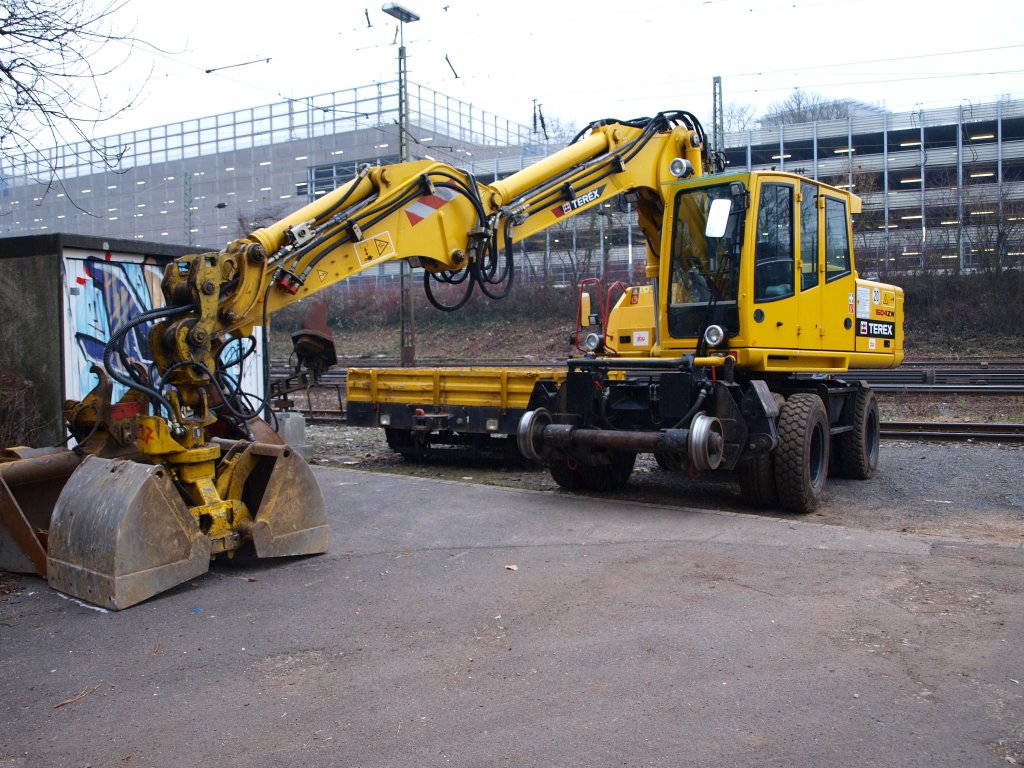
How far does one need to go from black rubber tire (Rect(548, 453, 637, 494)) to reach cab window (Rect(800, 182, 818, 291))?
276cm

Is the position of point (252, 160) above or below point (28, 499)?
above

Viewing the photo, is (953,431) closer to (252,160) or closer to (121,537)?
(121,537)

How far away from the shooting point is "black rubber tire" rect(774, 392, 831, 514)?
27.7 feet

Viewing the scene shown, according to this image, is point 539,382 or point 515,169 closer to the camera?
point 539,382

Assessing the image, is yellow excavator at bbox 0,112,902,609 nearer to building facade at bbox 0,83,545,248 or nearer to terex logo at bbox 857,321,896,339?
terex logo at bbox 857,321,896,339

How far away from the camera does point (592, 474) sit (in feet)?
31.7

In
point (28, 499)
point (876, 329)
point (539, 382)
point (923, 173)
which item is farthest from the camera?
point (923, 173)

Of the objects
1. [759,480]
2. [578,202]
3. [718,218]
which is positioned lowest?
[759,480]

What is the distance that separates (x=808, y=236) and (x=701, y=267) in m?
1.19

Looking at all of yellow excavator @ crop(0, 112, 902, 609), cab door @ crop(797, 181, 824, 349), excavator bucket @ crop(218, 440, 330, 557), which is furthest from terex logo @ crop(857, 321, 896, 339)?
excavator bucket @ crop(218, 440, 330, 557)

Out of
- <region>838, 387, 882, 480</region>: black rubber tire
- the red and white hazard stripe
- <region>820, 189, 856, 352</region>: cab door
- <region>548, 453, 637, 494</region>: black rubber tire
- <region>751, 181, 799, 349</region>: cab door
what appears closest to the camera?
the red and white hazard stripe

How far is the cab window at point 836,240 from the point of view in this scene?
30.9 ft

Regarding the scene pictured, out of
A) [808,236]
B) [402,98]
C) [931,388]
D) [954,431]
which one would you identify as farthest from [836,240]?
[402,98]

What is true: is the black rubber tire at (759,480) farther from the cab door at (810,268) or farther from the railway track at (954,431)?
the railway track at (954,431)
